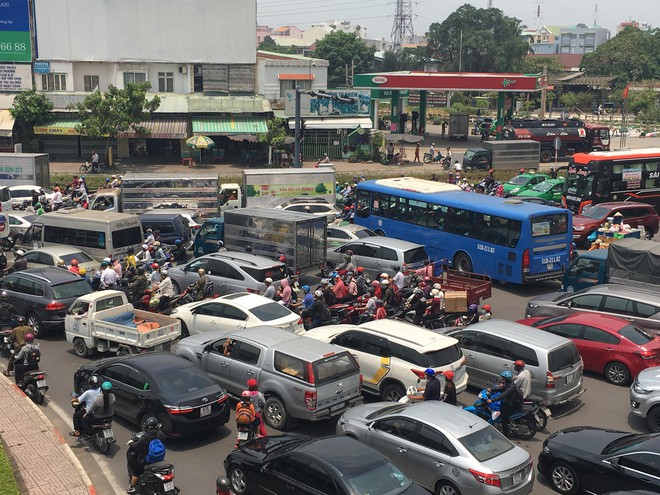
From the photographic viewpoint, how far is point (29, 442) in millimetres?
13352

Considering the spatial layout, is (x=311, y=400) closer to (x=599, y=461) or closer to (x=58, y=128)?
(x=599, y=461)

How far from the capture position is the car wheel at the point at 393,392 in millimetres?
15023

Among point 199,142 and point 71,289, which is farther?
point 199,142

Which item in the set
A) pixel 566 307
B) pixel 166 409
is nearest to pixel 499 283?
Answer: pixel 566 307

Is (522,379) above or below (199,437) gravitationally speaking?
above

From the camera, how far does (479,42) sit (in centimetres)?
11200

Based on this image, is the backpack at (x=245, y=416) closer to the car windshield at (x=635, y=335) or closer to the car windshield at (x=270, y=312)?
the car windshield at (x=270, y=312)

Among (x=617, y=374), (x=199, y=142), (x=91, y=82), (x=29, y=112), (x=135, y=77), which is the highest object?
(x=135, y=77)

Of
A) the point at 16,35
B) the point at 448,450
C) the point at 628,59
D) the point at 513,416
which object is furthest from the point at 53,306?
the point at 628,59

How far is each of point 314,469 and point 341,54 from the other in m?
111

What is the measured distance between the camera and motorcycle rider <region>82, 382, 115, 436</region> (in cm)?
1312

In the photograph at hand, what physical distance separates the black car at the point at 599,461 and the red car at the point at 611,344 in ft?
14.7

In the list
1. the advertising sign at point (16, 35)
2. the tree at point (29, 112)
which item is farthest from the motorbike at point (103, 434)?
the advertising sign at point (16, 35)

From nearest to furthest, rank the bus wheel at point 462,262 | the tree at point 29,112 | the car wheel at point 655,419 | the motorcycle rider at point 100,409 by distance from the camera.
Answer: the motorcycle rider at point 100,409 → the car wheel at point 655,419 → the bus wheel at point 462,262 → the tree at point 29,112
